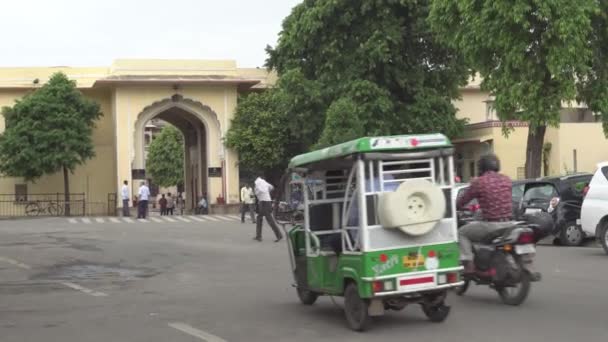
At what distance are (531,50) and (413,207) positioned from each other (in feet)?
59.3

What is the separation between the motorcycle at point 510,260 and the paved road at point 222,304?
10.7 inches

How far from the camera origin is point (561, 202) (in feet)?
59.8

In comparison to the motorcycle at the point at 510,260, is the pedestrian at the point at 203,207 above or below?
above

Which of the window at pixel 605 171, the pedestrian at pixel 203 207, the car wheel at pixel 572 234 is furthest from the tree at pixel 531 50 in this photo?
the pedestrian at pixel 203 207

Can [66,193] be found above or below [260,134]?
below

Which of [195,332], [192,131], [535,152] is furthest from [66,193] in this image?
[195,332]

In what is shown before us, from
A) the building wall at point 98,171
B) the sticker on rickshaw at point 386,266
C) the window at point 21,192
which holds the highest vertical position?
the building wall at point 98,171

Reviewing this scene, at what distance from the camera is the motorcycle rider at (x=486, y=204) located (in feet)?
32.4

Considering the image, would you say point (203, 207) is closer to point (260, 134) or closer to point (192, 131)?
point (260, 134)

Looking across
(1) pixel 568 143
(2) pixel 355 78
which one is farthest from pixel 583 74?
(1) pixel 568 143

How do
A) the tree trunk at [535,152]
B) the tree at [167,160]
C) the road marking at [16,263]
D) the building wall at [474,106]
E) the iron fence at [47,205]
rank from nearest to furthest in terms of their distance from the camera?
the road marking at [16,263]
the tree trunk at [535,152]
the iron fence at [47,205]
the building wall at [474,106]
the tree at [167,160]

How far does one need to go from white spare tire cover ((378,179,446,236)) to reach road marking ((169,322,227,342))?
2014 millimetres

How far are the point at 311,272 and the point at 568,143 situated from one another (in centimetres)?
3316

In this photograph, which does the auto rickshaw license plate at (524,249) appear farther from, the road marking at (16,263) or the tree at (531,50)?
the tree at (531,50)
